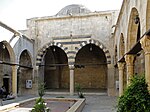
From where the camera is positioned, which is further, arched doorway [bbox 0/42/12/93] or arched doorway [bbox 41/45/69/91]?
arched doorway [bbox 41/45/69/91]

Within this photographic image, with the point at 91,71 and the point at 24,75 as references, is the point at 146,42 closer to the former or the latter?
the point at 24,75

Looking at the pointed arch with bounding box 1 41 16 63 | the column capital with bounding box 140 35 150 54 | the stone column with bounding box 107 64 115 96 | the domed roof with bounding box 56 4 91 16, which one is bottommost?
the stone column with bounding box 107 64 115 96

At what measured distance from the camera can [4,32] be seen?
11477 millimetres

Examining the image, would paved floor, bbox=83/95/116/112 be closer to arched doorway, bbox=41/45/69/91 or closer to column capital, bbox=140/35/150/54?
column capital, bbox=140/35/150/54

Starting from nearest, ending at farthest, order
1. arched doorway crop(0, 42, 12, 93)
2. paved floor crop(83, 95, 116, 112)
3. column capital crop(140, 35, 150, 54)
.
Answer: column capital crop(140, 35, 150, 54), paved floor crop(83, 95, 116, 112), arched doorway crop(0, 42, 12, 93)

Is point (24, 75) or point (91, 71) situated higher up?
point (91, 71)

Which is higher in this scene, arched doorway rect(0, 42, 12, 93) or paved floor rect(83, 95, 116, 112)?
arched doorway rect(0, 42, 12, 93)

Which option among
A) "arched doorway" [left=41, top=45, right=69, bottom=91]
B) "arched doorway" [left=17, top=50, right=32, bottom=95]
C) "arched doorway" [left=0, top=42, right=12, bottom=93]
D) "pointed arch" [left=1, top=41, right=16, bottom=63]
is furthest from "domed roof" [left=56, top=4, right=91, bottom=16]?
"pointed arch" [left=1, top=41, right=16, bottom=63]

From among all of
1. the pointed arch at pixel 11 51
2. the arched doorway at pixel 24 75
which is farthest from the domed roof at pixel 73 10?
the pointed arch at pixel 11 51

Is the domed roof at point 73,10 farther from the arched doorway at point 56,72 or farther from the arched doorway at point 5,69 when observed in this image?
the arched doorway at point 5,69

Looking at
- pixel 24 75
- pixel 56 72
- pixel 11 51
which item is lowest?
pixel 24 75

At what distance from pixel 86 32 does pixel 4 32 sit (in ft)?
21.4

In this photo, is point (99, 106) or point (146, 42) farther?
point (99, 106)

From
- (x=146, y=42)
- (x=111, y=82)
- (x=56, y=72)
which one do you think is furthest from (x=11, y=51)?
(x=146, y=42)
